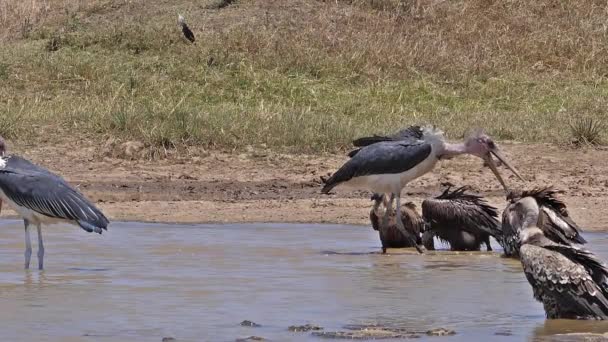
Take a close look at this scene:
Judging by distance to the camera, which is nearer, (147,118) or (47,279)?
(47,279)

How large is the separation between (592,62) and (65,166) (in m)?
7.33

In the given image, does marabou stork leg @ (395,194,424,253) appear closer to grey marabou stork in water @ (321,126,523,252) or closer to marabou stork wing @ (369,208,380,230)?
grey marabou stork in water @ (321,126,523,252)

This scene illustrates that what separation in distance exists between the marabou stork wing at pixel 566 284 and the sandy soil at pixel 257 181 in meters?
3.96

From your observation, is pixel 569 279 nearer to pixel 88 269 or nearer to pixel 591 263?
pixel 591 263

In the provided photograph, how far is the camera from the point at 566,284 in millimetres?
6090

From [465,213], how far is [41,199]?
2.88 metres

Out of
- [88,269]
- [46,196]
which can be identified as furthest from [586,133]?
[46,196]

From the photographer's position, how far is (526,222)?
268 inches

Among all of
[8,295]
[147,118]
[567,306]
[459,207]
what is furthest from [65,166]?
[567,306]

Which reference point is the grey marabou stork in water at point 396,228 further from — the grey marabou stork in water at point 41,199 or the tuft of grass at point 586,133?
the tuft of grass at point 586,133

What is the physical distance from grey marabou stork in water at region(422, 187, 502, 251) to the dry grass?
2936 mm

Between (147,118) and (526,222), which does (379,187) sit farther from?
(147,118)

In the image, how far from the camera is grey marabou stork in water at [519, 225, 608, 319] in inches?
239

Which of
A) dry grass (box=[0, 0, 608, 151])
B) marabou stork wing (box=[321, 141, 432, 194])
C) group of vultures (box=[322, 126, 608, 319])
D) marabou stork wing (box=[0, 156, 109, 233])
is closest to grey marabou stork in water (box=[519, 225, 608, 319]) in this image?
group of vultures (box=[322, 126, 608, 319])
